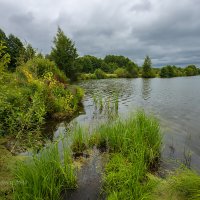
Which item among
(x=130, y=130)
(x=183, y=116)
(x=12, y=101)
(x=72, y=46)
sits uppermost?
(x=72, y=46)

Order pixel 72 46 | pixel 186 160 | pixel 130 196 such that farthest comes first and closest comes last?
pixel 72 46 < pixel 186 160 < pixel 130 196

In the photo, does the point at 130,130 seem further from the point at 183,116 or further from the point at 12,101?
the point at 183,116

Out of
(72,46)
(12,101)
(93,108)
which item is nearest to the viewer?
(12,101)

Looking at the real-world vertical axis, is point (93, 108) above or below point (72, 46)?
below

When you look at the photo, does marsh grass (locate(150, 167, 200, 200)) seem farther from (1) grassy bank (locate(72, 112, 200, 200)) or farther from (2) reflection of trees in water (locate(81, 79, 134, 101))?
(2) reflection of trees in water (locate(81, 79, 134, 101))

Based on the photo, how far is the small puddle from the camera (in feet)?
13.5

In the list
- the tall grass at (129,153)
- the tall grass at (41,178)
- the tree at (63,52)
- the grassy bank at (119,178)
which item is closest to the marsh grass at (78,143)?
the tall grass at (129,153)

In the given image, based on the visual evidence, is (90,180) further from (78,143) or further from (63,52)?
(63,52)

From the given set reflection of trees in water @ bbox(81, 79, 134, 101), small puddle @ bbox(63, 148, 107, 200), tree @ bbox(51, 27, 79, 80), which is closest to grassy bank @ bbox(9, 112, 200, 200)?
small puddle @ bbox(63, 148, 107, 200)

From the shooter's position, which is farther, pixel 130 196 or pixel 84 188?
pixel 84 188

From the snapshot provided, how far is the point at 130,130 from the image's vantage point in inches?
227

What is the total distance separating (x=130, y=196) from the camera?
3451mm

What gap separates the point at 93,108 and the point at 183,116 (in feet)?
18.6

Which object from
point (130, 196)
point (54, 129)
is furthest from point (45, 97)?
point (130, 196)
